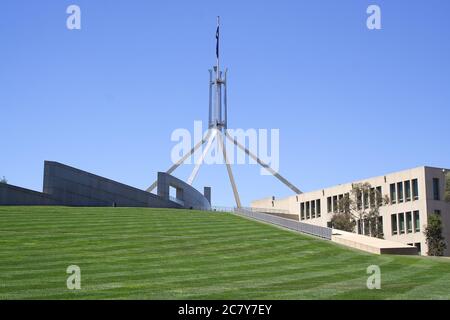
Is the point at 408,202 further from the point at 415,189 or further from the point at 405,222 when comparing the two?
the point at 405,222

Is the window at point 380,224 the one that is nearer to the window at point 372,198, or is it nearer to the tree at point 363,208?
the tree at point 363,208

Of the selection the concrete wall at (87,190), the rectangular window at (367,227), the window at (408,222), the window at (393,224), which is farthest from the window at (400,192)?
the concrete wall at (87,190)

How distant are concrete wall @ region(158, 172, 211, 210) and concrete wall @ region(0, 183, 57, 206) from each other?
37.9 feet

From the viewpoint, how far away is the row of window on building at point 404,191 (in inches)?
2640

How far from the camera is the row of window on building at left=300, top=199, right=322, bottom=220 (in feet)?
282

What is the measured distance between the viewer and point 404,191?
68.4 meters

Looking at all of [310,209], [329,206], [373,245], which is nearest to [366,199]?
[329,206]

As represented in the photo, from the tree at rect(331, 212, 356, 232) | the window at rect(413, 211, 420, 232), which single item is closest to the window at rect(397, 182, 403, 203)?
the window at rect(413, 211, 420, 232)

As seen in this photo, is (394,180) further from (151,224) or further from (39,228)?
(39,228)

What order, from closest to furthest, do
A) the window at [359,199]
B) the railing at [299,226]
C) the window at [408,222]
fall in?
the railing at [299,226] < the window at [359,199] < the window at [408,222]

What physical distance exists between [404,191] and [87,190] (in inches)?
1354

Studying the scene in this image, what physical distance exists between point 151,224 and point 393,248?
1403 centimetres

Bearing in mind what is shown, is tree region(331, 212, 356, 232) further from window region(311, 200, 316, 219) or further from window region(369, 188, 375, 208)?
window region(311, 200, 316, 219)

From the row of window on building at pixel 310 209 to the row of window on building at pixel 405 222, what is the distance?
15.8m
